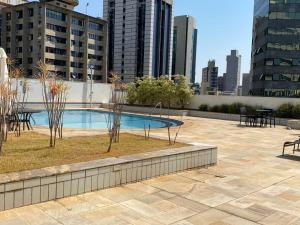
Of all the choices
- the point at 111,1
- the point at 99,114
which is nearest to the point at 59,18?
the point at 111,1

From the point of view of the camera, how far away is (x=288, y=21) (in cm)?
6456

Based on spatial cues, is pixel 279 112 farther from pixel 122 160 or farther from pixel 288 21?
pixel 288 21

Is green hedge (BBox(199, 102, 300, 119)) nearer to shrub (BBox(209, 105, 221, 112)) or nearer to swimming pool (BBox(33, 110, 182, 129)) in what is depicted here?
shrub (BBox(209, 105, 221, 112))

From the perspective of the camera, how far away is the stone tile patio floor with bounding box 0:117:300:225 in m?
4.59

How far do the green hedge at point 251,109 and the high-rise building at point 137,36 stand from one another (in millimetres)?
74750

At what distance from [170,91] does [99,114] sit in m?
5.88

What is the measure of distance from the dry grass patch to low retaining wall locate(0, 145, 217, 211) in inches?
17.8

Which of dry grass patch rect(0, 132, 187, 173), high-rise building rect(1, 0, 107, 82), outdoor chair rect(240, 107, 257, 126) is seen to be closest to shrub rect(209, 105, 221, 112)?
outdoor chair rect(240, 107, 257, 126)

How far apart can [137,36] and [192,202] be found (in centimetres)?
9925

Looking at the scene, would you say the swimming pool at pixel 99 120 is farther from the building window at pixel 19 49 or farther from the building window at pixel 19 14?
the building window at pixel 19 14

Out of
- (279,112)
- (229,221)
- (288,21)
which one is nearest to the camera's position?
(229,221)

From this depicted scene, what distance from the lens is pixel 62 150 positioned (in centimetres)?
697

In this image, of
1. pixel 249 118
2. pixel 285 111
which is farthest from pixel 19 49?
pixel 285 111

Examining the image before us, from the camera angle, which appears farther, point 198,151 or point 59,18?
point 59,18
